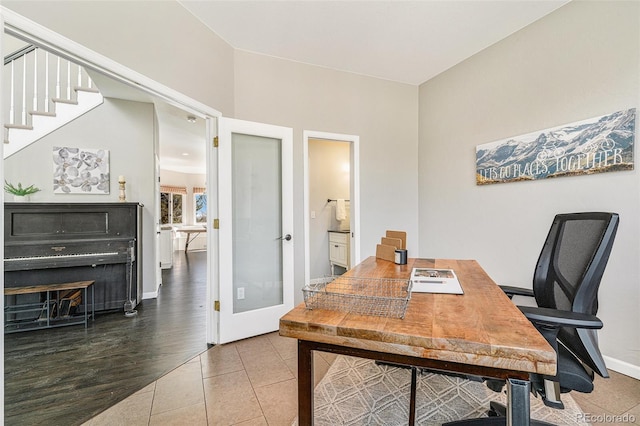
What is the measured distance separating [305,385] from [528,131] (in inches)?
112

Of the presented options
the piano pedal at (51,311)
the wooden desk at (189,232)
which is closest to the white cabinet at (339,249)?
the piano pedal at (51,311)

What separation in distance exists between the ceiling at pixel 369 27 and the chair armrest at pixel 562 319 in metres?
2.34

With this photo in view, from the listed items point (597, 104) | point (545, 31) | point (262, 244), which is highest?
point (545, 31)

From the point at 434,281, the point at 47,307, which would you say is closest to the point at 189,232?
the point at 47,307

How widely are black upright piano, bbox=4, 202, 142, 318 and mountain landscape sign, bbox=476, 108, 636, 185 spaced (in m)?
4.09

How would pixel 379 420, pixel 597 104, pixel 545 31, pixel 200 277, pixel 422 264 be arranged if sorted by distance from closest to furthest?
1. pixel 379 420
2. pixel 422 264
3. pixel 597 104
4. pixel 545 31
5. pixel 200 277

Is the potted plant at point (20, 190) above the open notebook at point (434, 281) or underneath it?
above

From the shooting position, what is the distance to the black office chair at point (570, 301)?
1.08 m

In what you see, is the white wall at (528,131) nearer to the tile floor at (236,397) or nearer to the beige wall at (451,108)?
the beige wall at (451,108)

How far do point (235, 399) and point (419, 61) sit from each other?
355 cm

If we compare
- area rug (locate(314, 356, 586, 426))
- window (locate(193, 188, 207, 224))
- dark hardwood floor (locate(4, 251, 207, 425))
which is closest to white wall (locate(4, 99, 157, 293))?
dark hardwood floor (locate(4, 251, 207, 425))

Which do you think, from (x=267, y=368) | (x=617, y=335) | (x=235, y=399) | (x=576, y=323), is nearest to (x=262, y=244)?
(x=267, y=368)

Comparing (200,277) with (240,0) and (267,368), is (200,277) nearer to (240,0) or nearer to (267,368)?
(267,368)

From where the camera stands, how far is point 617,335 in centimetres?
204
